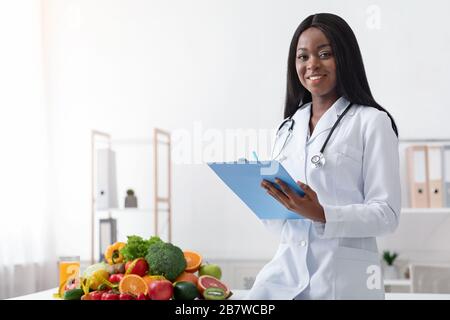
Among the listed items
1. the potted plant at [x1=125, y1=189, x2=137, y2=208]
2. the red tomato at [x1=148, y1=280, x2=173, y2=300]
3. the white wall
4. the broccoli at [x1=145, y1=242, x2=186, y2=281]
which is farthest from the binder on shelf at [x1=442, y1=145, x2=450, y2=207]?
the red tomato at [x1=148, y1=280, x2=173, y2=300]

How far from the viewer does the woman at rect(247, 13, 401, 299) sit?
2.84 ft

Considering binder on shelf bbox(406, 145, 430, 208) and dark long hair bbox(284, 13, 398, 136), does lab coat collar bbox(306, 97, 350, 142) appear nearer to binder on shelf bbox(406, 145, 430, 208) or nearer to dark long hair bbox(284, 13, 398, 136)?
dark long hair bbox(284, 13, 398, 136)

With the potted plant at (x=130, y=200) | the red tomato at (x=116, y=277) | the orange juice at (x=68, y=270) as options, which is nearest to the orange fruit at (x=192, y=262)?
the red tomato at (x=116, y=277)

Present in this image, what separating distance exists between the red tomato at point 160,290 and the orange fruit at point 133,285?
18 millimetres

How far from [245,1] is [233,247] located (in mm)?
1100

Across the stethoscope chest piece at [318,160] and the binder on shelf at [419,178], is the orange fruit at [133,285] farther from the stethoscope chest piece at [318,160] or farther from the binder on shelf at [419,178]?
the binder on shelf at [419,178]

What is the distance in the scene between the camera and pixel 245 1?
278 centimetres

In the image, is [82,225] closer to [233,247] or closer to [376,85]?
[233,247]

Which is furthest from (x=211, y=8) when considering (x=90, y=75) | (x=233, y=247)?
(x=233, y=247)

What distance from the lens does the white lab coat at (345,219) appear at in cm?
86

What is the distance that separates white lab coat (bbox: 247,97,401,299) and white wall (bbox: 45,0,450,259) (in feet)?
6.09

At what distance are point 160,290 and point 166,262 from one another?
0.38 feet

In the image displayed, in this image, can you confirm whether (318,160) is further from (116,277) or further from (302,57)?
(116,277)

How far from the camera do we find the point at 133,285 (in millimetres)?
1114
